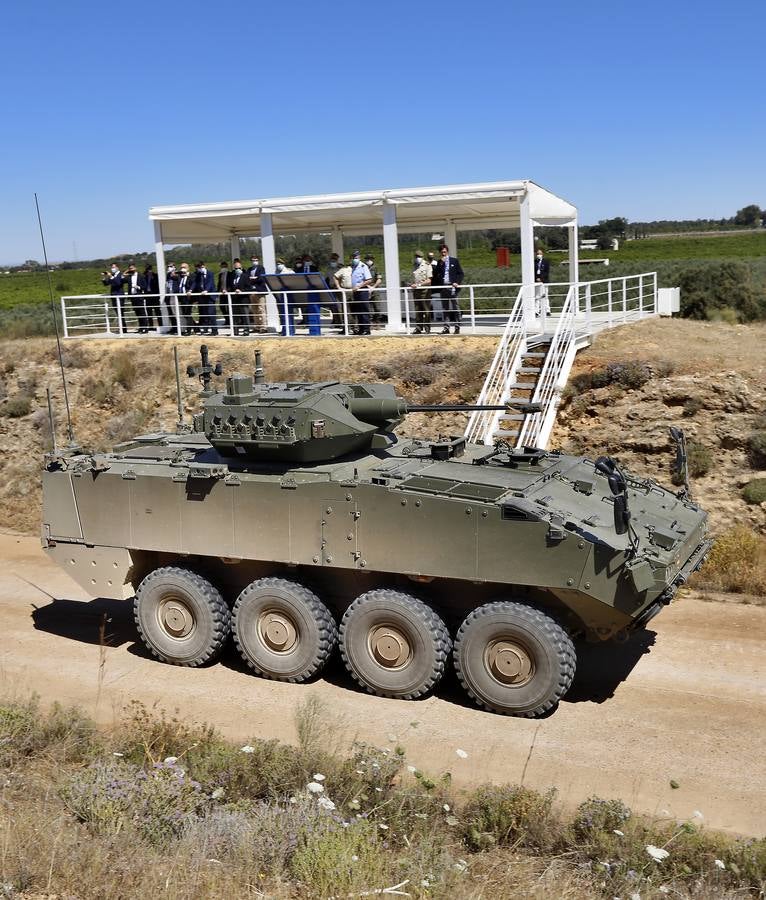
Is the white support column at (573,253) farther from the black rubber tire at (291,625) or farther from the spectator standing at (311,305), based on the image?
the black rubber tire at (291,625)

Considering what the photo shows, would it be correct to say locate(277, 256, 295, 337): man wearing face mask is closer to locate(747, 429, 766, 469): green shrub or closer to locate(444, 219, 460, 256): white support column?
locate(444, 219, 460, 256): white support column

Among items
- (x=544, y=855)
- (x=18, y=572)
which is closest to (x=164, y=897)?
(x=544, y=855)

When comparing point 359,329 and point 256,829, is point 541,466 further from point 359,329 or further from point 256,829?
point 359,329

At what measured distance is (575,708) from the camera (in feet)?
27.9

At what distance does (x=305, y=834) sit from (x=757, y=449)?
9.36m

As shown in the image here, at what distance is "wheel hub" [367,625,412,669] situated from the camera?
873cm

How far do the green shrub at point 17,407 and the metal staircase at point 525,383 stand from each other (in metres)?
9.38

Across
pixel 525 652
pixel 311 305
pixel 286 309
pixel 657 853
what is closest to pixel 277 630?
pixel 525 652

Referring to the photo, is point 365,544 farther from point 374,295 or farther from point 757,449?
point 374,295

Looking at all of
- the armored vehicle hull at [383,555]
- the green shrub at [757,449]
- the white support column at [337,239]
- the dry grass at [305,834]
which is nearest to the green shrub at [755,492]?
the green shrub at [757,449]

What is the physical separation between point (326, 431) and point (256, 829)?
3952 mm

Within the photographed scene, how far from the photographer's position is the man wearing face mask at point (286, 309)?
758 inches

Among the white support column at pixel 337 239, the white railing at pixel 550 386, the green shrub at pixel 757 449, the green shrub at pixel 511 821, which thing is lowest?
the green shrub at pixel 511 821

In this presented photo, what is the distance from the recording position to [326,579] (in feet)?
31.1
